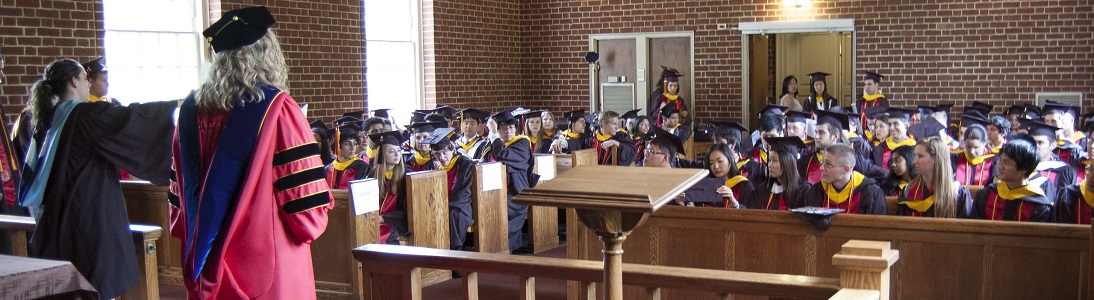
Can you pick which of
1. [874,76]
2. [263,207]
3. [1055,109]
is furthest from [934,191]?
[874,76]

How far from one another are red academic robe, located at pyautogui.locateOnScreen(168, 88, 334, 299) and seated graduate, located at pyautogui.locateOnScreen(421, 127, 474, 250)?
453 centimetres

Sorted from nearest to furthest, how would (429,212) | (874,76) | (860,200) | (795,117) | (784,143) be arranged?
1. (860,200)
2. (784,143)
3. (429,212)
4. (795,117)
5. (874,76)

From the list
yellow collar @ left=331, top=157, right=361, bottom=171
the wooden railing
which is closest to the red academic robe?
the wooden railing

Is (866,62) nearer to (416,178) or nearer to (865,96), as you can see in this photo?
(865,96)

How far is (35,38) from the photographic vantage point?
9586mm

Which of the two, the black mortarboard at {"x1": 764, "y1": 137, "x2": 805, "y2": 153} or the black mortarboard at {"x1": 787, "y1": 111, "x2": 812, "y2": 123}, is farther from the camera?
the black mortarboard at {"x1": 787, "y1": 111, "x2": 812, "y2": 123}

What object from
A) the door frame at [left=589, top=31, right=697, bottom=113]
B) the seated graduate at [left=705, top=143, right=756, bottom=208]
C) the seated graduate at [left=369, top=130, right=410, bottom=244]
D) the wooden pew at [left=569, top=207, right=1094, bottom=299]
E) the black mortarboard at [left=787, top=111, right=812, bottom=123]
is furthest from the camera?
the door frame at [left=589, top=31, right=697, bottom=113]

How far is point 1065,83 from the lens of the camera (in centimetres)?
1380

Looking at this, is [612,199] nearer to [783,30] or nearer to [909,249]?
[909,249]

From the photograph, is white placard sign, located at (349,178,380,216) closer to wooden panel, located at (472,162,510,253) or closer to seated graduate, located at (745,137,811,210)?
wooden panel, located at (472,162,510,253)

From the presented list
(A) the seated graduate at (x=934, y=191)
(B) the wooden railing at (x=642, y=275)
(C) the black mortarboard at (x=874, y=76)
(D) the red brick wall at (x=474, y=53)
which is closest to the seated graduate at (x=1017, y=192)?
(A) the seated graduate at (x=934, y=191)

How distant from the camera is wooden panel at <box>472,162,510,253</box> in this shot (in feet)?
26.3

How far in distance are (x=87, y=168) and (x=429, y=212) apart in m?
3.12

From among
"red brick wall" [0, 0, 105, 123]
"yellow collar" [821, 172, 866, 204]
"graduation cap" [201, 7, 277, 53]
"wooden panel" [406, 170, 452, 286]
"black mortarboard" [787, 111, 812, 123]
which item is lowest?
"wooden panel" [406, 170, 452, 286]
